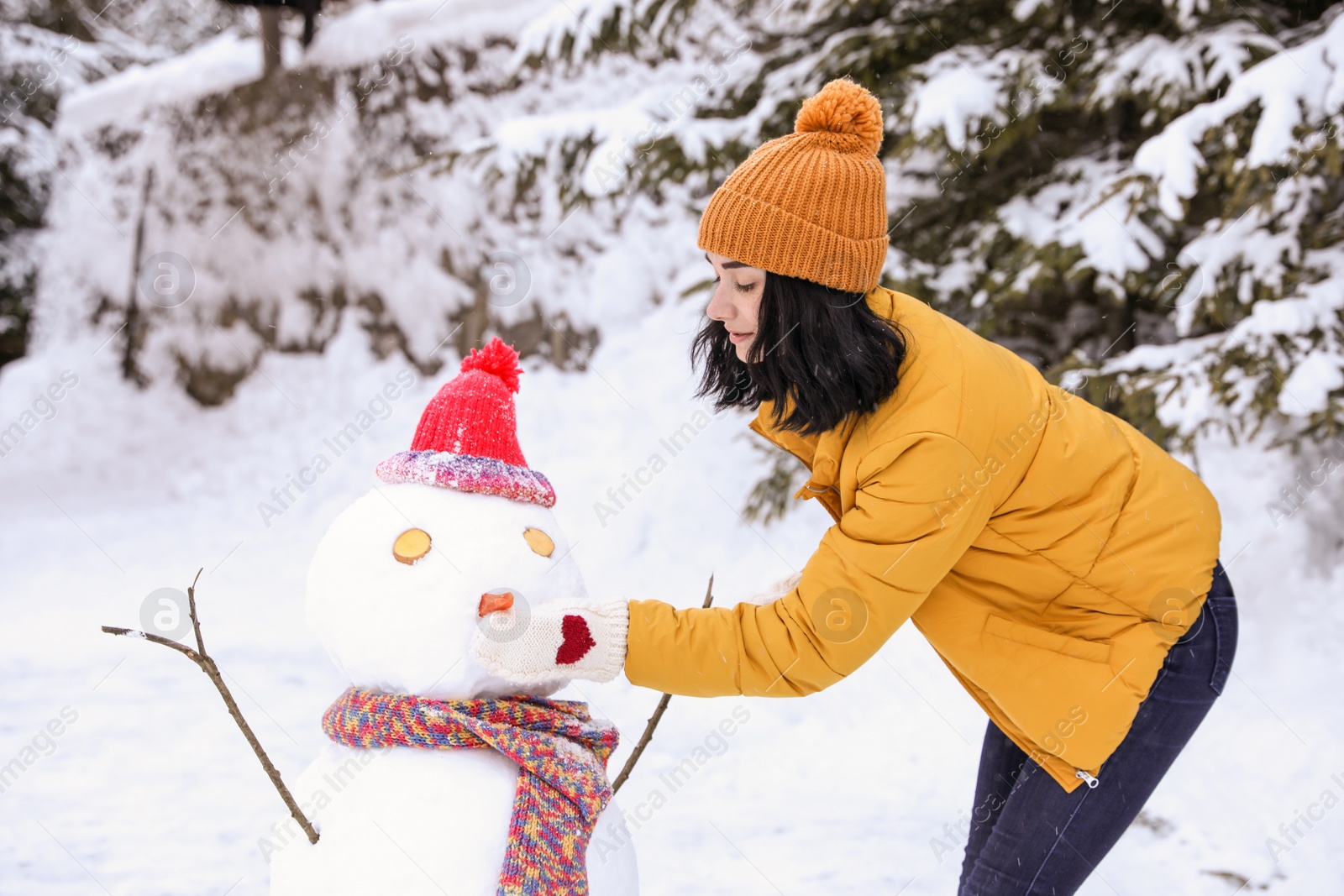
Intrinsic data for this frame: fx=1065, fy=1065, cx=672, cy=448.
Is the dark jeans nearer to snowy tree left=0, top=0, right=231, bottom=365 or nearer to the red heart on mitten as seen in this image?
the red heart on mitten

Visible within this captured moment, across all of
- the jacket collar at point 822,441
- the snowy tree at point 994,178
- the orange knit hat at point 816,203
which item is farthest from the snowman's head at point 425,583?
the snowy tree at point 994,178

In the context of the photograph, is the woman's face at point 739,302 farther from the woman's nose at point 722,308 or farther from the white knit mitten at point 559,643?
the white knit mitten at point 559,643

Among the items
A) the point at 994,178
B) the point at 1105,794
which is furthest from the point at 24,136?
the point at 1105,794

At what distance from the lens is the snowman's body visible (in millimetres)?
1590

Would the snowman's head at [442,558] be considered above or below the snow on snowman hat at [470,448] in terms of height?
below

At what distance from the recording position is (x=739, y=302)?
5.30 feet

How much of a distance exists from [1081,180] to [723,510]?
2270 millimetres

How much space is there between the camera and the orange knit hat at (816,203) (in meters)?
1.54

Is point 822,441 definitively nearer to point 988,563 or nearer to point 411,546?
point 988,563

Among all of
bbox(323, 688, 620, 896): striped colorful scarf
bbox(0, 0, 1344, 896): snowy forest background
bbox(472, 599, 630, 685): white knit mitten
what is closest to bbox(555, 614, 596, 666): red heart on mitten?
bbox(472, 599, 630, 685): white knit mitten

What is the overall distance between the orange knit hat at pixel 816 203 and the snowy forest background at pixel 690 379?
6.64ft

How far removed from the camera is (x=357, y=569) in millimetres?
1667

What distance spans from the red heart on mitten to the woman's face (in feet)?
1.56

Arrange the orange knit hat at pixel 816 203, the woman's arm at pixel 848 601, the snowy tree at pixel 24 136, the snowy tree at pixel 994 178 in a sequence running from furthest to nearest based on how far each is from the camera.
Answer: the snowy tree at pixel 24 136
the snowy tree at pixel 994 178
the orange knit hat at pixel 816 203
the woman's arm at pixel 848 601
